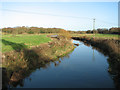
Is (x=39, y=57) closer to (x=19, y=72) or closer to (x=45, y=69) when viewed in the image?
(x=45, y=69)

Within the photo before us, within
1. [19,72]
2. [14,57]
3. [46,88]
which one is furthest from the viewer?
[14,57]

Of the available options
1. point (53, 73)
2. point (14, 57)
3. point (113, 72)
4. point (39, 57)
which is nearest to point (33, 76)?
point (53, 73)

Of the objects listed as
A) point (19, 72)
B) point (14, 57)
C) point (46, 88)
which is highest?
point (14, 57)

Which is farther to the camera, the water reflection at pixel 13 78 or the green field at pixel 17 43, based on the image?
the green field at pixel 17 43

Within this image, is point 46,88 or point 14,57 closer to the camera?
point 46,88

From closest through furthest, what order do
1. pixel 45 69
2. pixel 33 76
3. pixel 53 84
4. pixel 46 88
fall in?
pixel 46 88
pixel 53 84
pixel 33 76
pixel 45 69

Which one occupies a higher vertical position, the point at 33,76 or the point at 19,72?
the point at 19,72

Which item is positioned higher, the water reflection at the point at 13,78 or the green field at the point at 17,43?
the green field at the point at 17,43

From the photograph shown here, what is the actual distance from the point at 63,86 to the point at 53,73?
2.69 meters

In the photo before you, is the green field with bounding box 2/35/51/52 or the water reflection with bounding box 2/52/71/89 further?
the green field with bounding box 2/35/51/52

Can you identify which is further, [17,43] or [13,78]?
[17,43]

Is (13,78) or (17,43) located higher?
(17,43)

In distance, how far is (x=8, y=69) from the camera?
27.4ft

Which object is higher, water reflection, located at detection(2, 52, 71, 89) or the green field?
the green field
